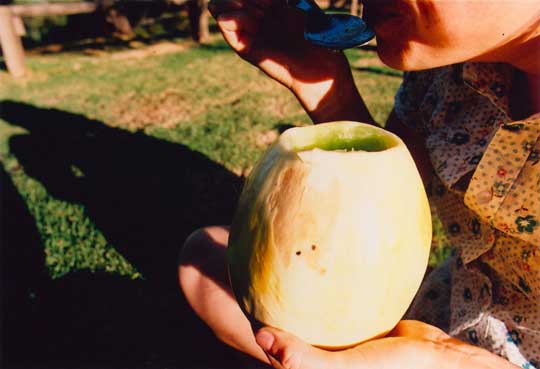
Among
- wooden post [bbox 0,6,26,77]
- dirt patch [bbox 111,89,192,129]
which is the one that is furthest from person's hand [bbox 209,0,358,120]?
wooden post [bbox 0,6,26,77]

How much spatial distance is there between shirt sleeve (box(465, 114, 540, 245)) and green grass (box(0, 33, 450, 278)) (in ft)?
5.26

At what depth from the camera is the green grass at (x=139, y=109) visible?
7.87 ft

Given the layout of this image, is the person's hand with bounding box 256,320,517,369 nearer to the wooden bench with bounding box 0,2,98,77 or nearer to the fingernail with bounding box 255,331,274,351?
the fingernail with bounding box 255,331,274,351

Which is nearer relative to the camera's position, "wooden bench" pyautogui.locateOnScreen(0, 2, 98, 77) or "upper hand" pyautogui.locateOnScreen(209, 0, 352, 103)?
"upper hand" pyautogui.locateOnScreen(209, 0, 352, 103)

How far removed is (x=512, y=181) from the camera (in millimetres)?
1074

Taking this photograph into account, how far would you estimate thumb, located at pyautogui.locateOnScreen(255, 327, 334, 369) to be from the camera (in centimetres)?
81

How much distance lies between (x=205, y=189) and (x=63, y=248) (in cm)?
87

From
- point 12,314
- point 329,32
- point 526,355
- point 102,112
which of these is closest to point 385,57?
point 329,32

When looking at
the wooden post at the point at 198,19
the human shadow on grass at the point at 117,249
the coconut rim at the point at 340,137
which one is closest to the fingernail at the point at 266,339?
the coconut rim at the point at 340,137

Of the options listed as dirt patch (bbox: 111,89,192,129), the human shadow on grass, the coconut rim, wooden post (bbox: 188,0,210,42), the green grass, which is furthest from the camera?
wooden post (bbox: 188,0,210,42)

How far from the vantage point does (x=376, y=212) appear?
0.79 metres

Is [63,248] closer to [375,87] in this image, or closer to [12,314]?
[12,314]

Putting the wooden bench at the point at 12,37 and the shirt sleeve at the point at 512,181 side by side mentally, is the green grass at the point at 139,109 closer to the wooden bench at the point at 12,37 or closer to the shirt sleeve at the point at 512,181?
the wooden bench at the point at 12,37

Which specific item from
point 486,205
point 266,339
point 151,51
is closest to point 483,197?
point 486,205
